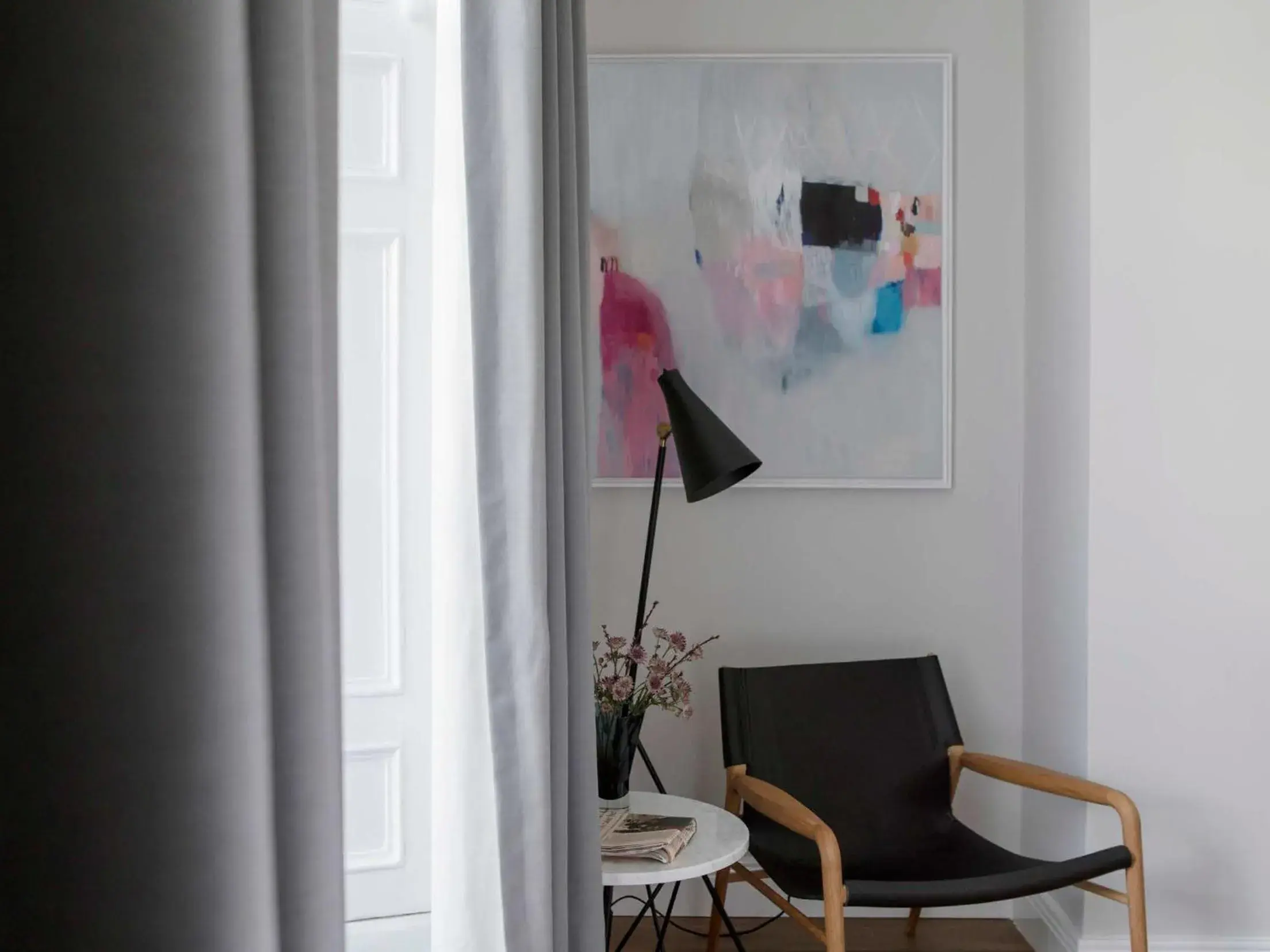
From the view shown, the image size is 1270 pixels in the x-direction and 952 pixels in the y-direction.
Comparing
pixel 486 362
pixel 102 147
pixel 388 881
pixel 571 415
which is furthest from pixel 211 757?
pixel 388 881

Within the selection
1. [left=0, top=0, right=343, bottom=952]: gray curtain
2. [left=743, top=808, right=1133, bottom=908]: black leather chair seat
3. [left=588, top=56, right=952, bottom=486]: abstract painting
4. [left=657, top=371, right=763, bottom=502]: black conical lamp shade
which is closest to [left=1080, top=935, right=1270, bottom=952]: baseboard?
[left=743, top=808, right=1133, bottom=908]: black leather chair seat

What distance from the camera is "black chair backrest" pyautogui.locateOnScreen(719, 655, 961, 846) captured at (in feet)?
7.75

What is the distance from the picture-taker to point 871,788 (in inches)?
94.6

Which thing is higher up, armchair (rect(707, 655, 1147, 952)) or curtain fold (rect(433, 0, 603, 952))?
curtain fold (rect(433, 0, 603, 952))

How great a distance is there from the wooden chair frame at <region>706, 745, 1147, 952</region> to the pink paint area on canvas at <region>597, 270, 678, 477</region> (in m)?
0.92

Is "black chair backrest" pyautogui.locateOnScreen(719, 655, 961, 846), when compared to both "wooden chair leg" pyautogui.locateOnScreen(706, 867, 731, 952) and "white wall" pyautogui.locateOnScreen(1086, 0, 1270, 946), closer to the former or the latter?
"wooden chair leg" pyautogui.locateOnScreen(706, 867, 731, 952)

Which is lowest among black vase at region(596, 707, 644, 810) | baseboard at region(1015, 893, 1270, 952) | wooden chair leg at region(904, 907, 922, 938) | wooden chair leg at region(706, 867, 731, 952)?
wooden chair leg at region(904, 907, 922, 938)

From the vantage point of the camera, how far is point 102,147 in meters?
0.26

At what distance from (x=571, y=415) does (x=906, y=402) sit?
4.77 feet

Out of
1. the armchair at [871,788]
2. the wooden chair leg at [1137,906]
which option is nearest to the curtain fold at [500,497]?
the armchair at [871,788]

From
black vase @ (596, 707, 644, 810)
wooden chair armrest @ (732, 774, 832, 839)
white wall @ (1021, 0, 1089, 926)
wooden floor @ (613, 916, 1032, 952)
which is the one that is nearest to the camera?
wooden chair armrest @ (732, 774, 832, 839)

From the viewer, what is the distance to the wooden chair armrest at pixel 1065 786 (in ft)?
6.54

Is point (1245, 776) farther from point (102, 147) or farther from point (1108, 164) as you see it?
point (102, 147)

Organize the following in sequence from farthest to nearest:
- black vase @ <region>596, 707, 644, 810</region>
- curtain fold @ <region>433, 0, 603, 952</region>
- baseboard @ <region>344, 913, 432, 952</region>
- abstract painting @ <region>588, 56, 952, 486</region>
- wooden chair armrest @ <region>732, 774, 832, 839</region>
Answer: abstract painting @ <region>588, 56, 952, 486</region> < baseboard @ <region>344, 913, 432, 952</region> < black vase @ <region>596, 707, 644, 810</region> < wooden chair armrest @ <region>732, 774, 832, 839</region> < curtain fold @ <region>433, 0, 603, 952</region>
